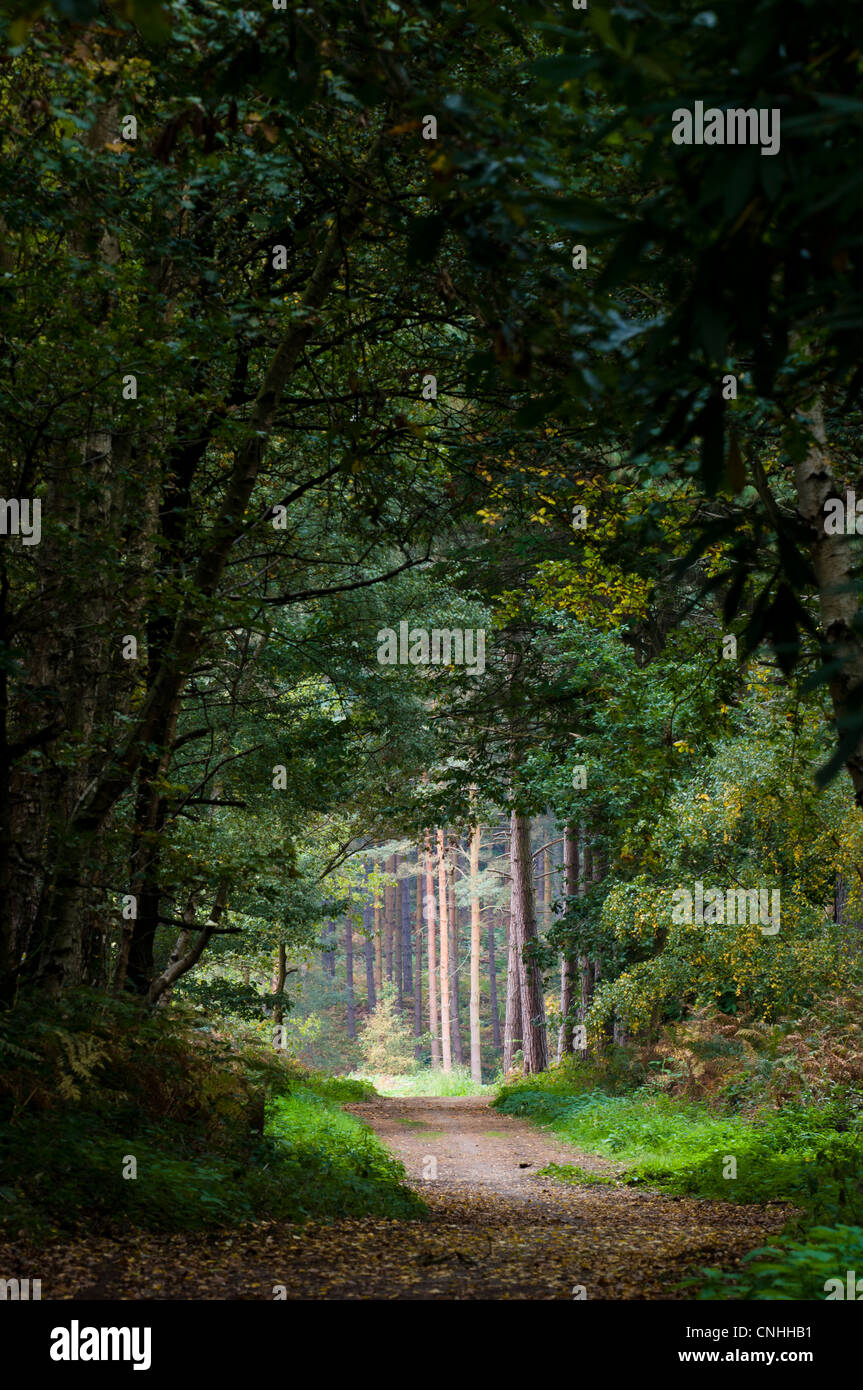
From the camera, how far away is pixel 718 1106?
13039 millimetres

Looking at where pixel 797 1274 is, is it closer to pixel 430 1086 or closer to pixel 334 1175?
pixel 334 1175

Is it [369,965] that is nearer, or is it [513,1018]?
[513,1018]

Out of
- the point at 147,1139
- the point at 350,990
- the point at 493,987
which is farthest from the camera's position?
the point at 350,990

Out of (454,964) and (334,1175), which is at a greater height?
(334,1175)

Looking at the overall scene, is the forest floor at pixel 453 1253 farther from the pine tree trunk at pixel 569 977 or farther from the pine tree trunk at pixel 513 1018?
the pine tree trunk at pixel 513 1018

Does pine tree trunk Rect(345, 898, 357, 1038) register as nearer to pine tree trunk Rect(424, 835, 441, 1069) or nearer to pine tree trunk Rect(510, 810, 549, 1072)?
pine tree trunk Rect(424, 835, 441, 1069)

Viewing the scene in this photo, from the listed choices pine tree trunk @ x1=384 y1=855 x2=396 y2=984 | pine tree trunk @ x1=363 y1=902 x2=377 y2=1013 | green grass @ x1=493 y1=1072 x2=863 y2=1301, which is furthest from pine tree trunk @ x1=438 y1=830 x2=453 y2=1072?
green grass @ x1=493 y1=1072 x2=863 y2=1301

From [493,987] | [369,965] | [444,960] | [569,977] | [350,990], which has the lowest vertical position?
[350,990]

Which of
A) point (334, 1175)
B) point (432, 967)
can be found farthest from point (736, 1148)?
point (432, 967)

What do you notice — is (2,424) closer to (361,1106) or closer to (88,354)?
(88,354)

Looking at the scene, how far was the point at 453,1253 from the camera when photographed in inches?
252

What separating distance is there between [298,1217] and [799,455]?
6.22 meters

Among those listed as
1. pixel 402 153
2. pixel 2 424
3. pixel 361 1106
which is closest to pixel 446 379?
pixel 402 153

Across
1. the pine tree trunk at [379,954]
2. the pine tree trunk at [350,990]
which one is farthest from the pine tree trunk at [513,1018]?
the pine tree trunk at [379,954]
